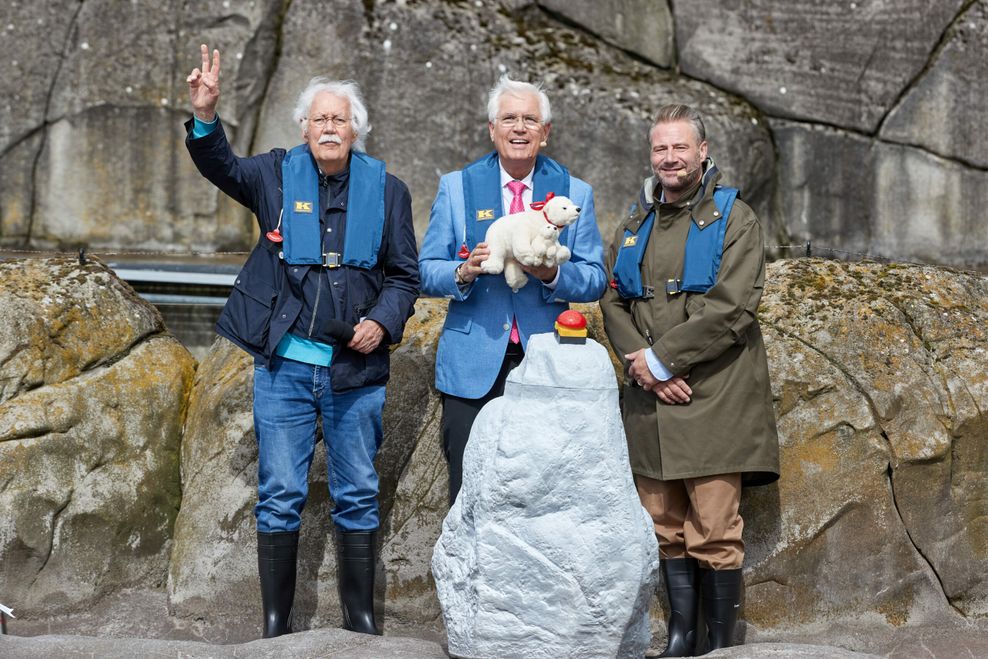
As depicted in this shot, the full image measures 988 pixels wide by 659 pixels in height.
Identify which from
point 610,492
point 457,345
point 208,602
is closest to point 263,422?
point 457,345

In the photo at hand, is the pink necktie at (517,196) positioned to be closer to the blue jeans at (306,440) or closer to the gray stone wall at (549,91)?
the blue jeans at (306,440)

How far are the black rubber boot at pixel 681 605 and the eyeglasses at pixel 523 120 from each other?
1.57m

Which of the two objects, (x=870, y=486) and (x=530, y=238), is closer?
(x=530, y=238)

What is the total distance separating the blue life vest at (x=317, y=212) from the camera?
13.2ft

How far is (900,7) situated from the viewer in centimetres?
675

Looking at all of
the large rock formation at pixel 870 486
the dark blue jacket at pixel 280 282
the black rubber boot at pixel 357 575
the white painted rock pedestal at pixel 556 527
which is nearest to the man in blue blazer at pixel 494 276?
the dark blue jacket at pixel 280 282

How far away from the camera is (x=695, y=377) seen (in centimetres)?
399

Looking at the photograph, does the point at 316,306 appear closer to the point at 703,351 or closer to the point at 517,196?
the point at 517,196

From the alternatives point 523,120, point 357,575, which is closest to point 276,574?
point 357,575

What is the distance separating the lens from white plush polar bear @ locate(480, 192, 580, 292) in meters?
3.71

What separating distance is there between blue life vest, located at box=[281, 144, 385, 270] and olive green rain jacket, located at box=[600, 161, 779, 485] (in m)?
0.92

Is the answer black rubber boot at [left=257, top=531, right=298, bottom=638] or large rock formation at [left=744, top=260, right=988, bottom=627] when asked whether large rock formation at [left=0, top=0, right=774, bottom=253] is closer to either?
large rock formation at [left=744, top=260, right=988, bottom=627]

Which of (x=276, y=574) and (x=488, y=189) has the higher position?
(x=488, y=189)

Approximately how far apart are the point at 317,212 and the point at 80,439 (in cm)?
146
